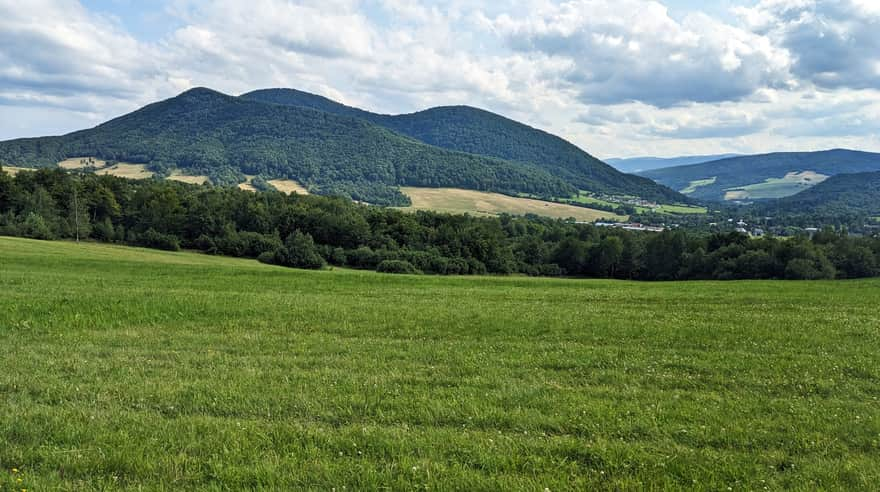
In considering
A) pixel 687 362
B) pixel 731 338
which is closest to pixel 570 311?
pixel 731 338

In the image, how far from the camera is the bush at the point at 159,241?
8675 centimetres

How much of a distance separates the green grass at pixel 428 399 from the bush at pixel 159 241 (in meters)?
75.0

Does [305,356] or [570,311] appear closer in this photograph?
[305,356]

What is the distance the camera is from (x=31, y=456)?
638 centimetres

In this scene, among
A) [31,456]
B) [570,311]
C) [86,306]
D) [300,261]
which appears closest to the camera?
[31,456]

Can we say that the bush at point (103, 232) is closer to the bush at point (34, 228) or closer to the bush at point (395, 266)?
the bush at point (34, 228)

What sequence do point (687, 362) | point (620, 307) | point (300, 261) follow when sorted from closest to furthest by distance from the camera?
point (687, 362) → point (620, 307) → point (300, 261)

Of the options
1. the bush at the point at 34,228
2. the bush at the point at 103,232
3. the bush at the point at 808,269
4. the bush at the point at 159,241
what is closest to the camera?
the bush at the point at 808,269

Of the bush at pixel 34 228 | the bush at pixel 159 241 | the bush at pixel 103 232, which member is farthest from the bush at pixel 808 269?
the bush at pixel 34 228

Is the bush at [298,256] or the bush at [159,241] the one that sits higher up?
the bush at [159,241]

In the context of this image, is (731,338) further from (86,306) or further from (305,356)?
(86,306)

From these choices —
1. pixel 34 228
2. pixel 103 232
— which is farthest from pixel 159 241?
pixel 34 228

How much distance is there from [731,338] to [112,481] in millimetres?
13233

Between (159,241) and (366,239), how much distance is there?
33.3 meters
